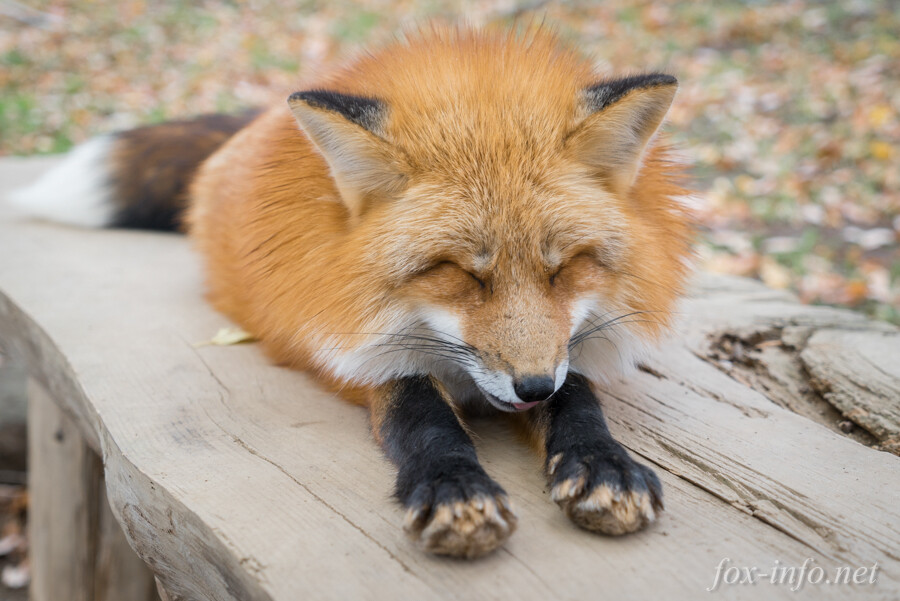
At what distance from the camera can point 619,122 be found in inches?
68.4

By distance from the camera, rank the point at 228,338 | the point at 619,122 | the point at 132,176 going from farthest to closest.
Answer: the point at 132,176, the point at 228,338, the point at 619,122

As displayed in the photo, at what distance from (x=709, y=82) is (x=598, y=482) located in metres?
7.98

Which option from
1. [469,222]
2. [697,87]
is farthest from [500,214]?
[697,87]

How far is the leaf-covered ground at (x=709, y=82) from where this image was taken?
5.06m

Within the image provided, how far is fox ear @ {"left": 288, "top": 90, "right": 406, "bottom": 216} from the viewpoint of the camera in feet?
5.38

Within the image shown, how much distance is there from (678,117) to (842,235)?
2964 mm

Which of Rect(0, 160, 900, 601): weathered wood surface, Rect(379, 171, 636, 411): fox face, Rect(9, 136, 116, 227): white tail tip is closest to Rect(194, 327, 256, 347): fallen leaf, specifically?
Rect(0, 160, 900, 601): weathered wood surface

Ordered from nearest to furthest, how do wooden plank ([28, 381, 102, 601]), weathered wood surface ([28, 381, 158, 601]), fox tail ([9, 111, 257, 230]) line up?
weathered wood surface ([28, 381, 158, 601]) → wooden plank ([28, 381, 102, 601]) → fox tail ([9, 111, 257, 230])

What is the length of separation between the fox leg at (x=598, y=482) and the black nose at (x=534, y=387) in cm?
16

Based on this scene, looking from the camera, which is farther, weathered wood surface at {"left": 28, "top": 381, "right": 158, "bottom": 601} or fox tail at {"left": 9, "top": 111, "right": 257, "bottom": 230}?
fox tail at {"left": 9, "top": 111, "right": 257, "bottom": 230}

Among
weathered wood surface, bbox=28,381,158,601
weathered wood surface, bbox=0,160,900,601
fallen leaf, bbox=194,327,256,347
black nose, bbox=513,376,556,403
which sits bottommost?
weathered wood surface, bbox=28,381,158,601

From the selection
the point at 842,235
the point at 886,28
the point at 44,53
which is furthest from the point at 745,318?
the point at 44,53

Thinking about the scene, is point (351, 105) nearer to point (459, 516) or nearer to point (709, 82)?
point (459, 516)

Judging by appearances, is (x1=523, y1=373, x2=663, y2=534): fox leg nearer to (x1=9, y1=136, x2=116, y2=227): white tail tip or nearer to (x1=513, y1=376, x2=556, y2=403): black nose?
(x1=513, y1=376, x2=556, y2=403): black nose
